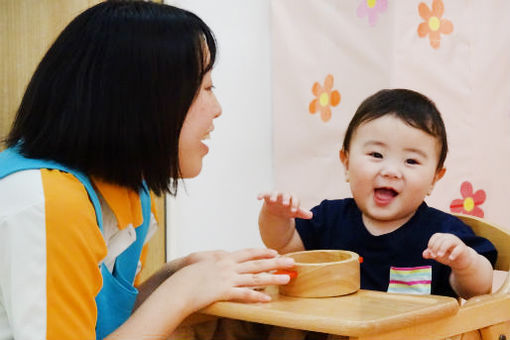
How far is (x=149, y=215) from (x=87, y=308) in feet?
0.94

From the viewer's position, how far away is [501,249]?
99cm

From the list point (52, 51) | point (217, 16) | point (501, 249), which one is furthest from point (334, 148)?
point (52, 51)

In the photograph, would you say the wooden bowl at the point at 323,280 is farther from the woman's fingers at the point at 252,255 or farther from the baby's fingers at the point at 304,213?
the baby's fingers at the point at 304,213

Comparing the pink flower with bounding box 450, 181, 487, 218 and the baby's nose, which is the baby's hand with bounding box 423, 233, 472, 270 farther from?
the pink flower with bounding box 450, 181, 487, 218

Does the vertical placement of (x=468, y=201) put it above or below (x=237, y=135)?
below

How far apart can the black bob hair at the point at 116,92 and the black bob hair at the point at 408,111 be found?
A: 336 mm

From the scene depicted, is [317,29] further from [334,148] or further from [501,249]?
[501,249]

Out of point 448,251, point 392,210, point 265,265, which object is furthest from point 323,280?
point 392,210

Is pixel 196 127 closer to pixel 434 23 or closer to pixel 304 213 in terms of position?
pixel 304 213

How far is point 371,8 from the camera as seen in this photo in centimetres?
154

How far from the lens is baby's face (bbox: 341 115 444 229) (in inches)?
39.4

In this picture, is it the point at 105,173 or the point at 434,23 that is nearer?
the point at 105,173

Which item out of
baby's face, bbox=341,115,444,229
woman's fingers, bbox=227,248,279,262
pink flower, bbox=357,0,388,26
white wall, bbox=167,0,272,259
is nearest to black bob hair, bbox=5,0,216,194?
woman's fingers, bbox=227,248,279,262

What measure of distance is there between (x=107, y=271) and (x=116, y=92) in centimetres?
23
